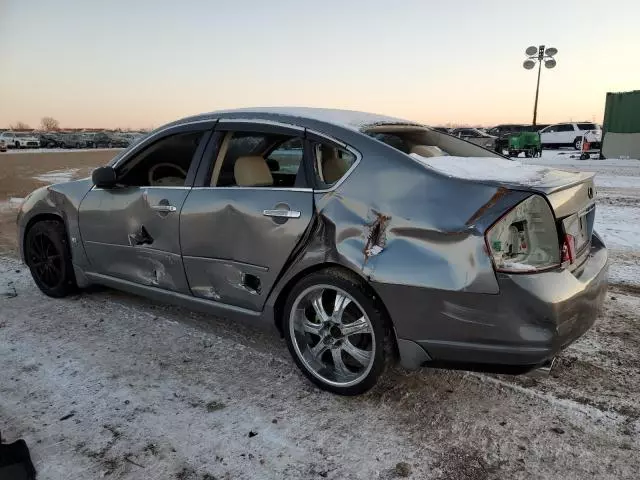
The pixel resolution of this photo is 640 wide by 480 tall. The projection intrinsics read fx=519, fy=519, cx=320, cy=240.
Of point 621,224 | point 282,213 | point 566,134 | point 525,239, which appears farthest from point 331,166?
point 566,134

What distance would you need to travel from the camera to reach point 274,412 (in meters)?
2.78

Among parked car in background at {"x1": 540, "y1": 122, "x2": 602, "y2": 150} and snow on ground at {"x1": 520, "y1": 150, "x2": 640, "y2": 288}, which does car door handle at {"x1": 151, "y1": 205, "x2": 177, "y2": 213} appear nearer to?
snow on ground at {"x1": 520, "y1": 150, "x2": 640, "y2": 288}

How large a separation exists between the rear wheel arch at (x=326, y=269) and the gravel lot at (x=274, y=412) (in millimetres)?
374

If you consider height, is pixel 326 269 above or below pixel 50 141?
below

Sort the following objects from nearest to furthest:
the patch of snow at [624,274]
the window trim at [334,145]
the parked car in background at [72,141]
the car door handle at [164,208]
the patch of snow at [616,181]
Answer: the window trim at [334,145] → the car door handle at [164,208] → the patch of snow at [624,274] → the patch of snow at [616,181] → the parked car in background at [72,141]

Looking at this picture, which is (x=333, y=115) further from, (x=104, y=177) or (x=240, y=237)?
(x=104, y=177)

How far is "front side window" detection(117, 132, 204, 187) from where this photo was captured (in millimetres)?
3735

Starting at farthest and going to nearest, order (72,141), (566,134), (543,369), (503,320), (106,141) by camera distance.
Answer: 1. (106,141)
2. (72,141)
3. (566,134)
4. (543,369)
5. (503,320)

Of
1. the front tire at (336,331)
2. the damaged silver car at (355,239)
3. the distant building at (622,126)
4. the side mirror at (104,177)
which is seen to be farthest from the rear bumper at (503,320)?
the distant building at (622,126)

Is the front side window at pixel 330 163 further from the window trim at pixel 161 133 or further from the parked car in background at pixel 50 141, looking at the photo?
the parked car in background at pixel 50 141

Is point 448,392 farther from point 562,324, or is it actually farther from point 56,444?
point 56,444

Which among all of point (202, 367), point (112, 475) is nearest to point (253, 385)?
point (202, 367)

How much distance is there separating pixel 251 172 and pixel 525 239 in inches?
67.1

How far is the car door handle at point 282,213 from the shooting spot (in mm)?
2910
